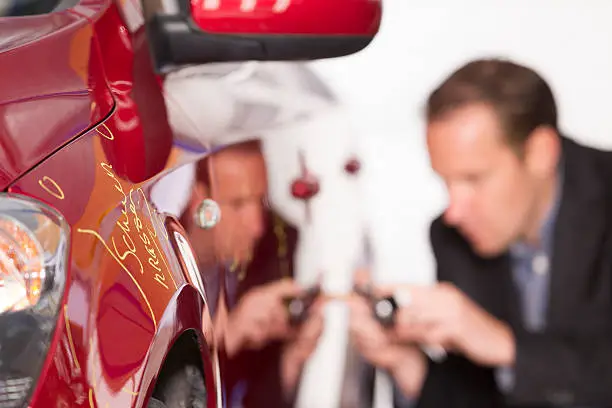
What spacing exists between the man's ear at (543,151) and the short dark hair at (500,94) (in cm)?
1

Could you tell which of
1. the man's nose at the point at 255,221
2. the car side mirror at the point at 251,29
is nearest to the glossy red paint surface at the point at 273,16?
the car side mirror at the point at 251,29

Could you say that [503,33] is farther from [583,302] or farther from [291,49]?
[291,49]

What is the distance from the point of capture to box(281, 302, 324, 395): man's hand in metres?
1.69

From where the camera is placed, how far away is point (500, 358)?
1972 mm

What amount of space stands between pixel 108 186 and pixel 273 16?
34cm

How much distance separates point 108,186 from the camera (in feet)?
2.87

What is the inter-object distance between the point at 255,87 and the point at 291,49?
389mm

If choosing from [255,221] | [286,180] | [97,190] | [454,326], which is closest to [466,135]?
[454,326]

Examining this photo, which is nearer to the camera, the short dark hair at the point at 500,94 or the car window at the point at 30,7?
the car window at the point at 30,7

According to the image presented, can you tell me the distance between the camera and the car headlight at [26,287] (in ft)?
2.23

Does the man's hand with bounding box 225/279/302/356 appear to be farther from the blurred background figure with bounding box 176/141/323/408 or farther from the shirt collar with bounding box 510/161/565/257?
the shirt collar with bounding box 510/161/565/257

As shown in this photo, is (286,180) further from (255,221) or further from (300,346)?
(300,346)

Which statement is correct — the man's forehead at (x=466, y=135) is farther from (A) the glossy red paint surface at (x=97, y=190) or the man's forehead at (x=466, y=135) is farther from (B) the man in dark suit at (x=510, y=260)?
(A) the glossy red paint surface at (x=97, y=190)

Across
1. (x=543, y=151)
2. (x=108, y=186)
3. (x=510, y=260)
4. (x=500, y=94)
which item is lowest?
(x=510, y=260)
